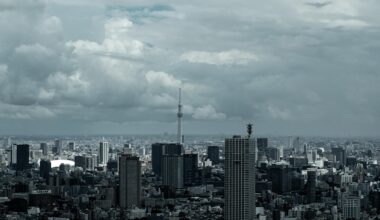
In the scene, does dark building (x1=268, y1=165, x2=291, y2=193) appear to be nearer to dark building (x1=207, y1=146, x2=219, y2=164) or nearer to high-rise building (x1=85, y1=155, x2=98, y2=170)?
dark building (x1=207, y1=146, x2=219, y2=164)

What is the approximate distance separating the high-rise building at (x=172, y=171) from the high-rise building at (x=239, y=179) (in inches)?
605

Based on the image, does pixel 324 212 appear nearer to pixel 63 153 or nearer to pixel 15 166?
pixel 15 166

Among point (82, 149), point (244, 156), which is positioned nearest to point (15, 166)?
point (82, 149)

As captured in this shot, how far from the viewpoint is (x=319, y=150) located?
211 feet

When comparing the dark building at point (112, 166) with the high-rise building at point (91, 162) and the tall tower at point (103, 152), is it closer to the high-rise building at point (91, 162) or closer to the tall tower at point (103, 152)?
the high-rise building at point (91, 162)

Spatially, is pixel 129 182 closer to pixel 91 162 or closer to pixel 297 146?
pixel 91 162

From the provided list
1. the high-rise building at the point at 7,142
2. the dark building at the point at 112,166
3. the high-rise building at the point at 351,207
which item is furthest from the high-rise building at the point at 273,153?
the high-rise building at the point at 351,207

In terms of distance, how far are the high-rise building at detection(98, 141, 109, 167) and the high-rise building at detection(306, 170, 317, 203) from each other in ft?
68.5

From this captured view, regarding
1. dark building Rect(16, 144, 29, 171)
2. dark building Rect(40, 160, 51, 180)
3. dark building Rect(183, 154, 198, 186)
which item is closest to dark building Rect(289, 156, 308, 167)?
dark building Rect(183, 154, 198, 186)

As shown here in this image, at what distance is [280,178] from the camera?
48.0 m

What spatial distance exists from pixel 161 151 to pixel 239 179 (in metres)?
26.2

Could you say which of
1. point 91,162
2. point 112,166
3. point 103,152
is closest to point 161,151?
point 112,166

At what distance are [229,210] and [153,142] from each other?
32.5 metres

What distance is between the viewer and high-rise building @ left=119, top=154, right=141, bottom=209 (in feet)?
130
